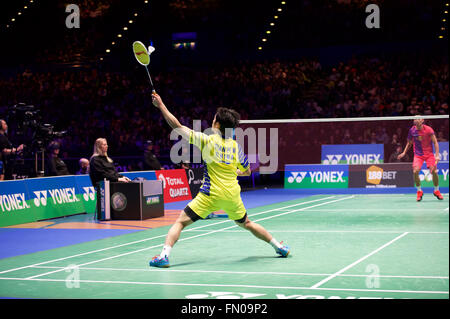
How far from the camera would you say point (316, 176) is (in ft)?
73.8

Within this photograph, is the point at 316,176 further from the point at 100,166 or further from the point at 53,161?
the point at 100,166

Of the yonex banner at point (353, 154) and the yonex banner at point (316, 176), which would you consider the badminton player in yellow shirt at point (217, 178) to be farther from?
the yonex banner at point (353, 154)

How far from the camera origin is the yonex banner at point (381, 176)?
21.3 m

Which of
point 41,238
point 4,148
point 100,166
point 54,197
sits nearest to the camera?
point 41,238

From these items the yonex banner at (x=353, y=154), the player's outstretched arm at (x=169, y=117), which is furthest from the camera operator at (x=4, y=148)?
the yonex banner at (x=353, y=154)

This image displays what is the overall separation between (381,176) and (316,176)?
233 centimetres

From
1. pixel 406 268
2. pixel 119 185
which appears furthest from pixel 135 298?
pixel 119 185

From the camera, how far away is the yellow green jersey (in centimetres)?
725

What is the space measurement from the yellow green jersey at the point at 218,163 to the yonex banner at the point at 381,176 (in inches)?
593

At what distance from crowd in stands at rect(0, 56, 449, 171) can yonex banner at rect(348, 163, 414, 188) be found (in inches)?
64.8

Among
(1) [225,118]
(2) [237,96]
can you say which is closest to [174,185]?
(1) [225,118]

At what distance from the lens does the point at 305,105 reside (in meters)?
27.2

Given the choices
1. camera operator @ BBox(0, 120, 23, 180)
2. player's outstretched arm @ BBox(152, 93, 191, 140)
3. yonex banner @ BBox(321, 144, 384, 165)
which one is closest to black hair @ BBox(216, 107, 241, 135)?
player's outstretched arm @ BBox(152, 93, 191, 140)

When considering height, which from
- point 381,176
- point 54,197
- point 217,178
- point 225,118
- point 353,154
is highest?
point 225,118
